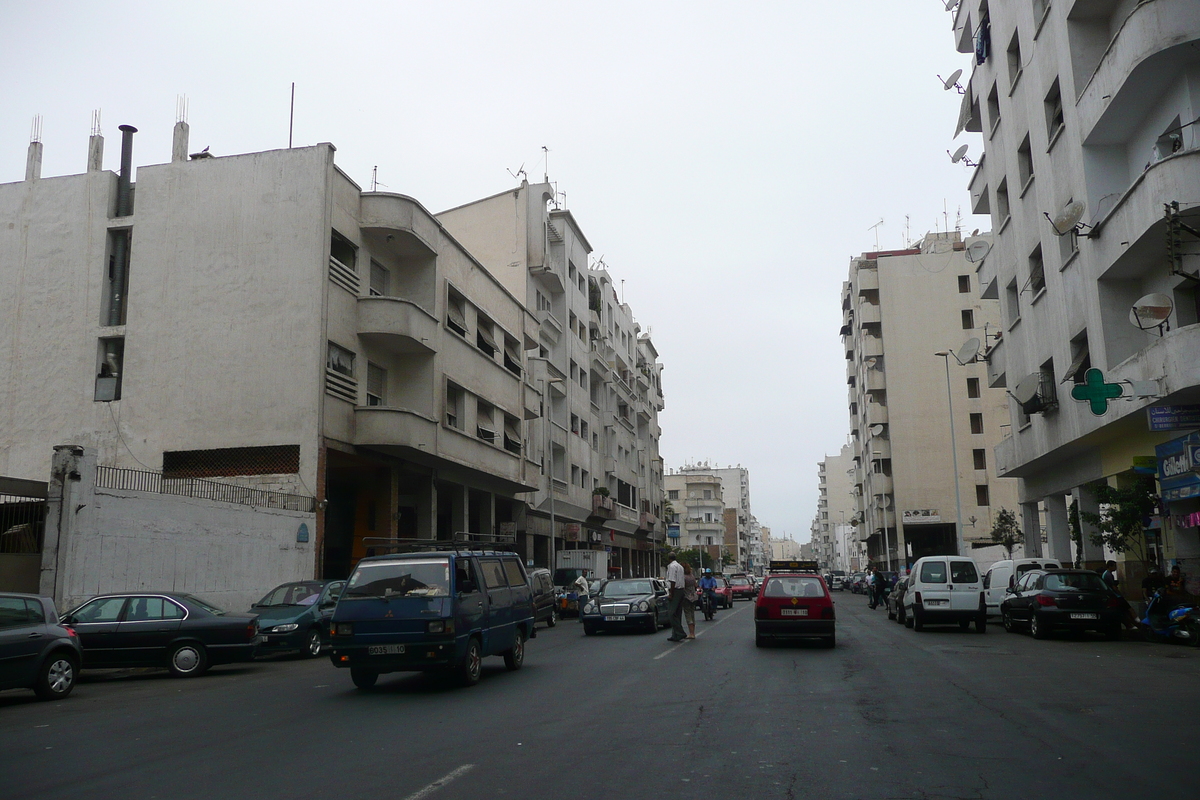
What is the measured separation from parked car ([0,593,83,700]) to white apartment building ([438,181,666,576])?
3005 centimetres

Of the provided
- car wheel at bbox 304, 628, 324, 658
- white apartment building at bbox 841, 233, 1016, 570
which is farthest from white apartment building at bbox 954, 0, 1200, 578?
white apartment building at bbox 841, 233, 1016, 570

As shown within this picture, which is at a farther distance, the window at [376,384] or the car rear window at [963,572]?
the window at [376,384]

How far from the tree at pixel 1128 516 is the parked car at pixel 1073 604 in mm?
2380

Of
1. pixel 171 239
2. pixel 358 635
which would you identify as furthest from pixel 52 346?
pixel 358 635

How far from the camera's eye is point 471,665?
13320 mm

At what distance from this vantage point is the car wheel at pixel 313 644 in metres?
19.5

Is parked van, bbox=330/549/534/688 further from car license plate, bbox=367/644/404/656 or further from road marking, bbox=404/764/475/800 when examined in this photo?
road marking, bbox=404/764/475/800

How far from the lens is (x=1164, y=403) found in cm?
Answer: 1917

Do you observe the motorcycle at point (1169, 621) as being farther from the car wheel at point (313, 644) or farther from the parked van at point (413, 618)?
the car wheel at point (313, 644)

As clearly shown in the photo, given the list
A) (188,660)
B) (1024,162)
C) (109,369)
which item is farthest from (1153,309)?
(109,369)

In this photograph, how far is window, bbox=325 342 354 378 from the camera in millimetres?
27417

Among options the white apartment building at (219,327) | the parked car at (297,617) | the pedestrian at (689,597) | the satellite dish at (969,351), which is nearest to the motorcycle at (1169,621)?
the pedestrian at (689,597)

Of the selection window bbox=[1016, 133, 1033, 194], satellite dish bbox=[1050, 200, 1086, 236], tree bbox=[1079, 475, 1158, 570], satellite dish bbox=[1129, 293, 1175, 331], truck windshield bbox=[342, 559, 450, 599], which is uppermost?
window bbox=[1016, 133, 1033, 194]

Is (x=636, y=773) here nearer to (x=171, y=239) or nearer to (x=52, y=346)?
(x=171, y=239)
